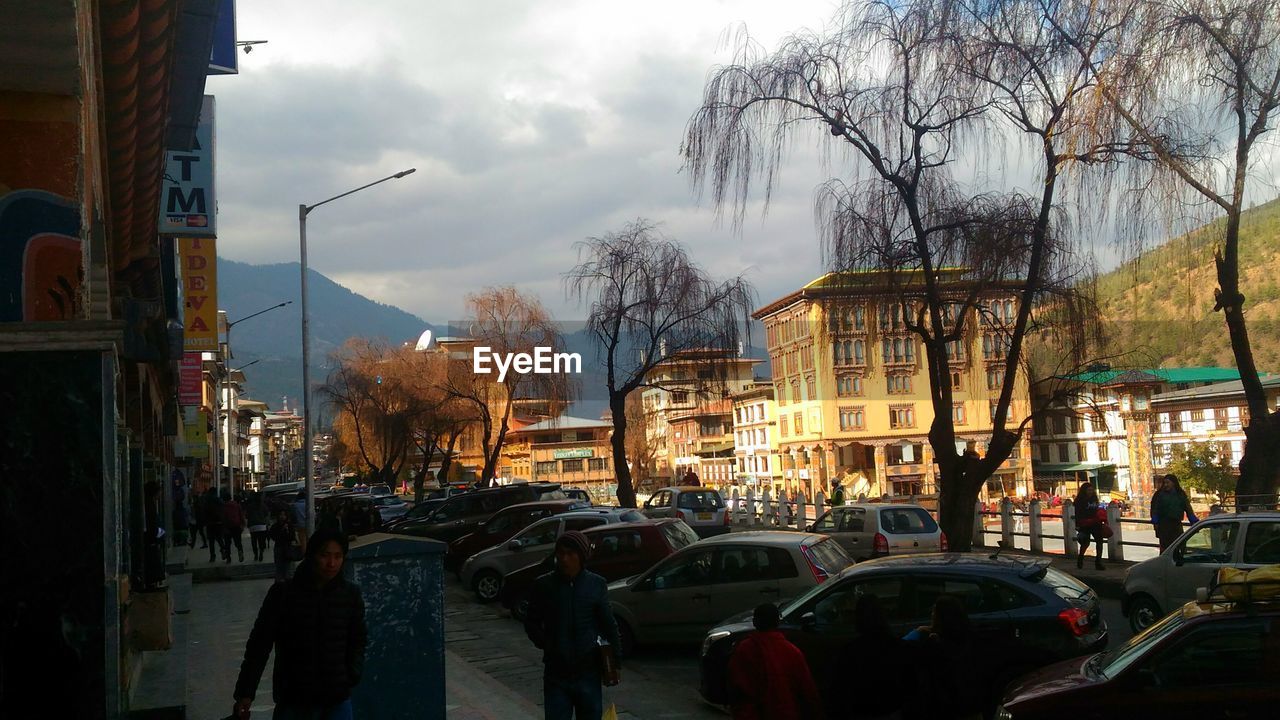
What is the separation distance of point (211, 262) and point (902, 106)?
51.0ft

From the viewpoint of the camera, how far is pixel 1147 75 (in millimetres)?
14742

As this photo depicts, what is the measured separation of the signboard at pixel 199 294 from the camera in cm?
2447

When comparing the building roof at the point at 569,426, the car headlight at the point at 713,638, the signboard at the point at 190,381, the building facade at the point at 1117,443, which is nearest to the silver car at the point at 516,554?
the car headlight at the point at 713,638

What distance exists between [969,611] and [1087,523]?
37.6 ft

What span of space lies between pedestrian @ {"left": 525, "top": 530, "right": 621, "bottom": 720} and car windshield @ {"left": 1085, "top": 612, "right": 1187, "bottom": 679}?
9.91 ft

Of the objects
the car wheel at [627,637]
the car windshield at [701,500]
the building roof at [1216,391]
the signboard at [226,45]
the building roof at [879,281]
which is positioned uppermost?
the signboard at [226,45]

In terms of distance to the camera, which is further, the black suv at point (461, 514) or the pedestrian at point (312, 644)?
the black suv at point (461, 514)

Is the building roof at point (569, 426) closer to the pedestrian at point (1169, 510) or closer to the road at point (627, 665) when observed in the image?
the road at point (627, 665)

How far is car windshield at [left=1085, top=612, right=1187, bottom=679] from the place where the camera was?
6.55m

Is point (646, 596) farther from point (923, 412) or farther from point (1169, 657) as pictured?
point (923, 412)

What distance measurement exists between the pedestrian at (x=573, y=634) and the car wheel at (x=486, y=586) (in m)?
12.9

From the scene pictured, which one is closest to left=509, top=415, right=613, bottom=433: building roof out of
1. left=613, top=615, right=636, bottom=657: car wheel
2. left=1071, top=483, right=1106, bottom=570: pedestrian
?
left=1071, top=483, right=1106, bottom=570: pedestrian

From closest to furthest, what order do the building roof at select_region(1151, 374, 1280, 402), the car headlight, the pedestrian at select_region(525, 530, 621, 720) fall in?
the pedestrian at select_region(525, 530, 621, 720) < the car headlight < the building roof at select_region(1151, 374, 1280, 402)

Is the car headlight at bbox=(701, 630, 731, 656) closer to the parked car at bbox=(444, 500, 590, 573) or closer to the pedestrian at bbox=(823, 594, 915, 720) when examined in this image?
the pedestrian at bbox=(823, 594, 915, 720)
